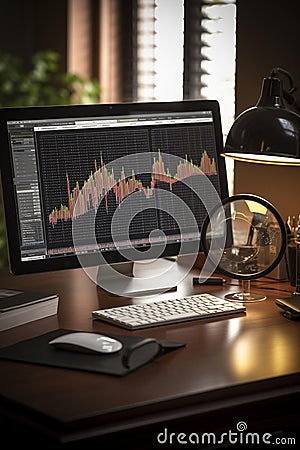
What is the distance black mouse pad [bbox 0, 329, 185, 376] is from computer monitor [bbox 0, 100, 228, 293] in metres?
0.36

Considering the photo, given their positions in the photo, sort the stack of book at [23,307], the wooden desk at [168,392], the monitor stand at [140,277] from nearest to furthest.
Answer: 1. the wooden desk at [168,392]
2. the stack of book at [23,307]
3. the monitor stand at [140,277]

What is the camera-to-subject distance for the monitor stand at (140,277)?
199cm

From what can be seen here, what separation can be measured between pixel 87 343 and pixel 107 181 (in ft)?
1.89

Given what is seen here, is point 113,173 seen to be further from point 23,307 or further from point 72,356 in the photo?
point 72,356

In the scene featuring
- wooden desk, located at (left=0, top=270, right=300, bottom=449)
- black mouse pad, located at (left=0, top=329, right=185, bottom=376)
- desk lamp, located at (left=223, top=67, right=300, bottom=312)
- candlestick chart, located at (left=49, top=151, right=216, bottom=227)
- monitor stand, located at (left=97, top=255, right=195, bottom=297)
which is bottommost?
A: wooden desk, located at (left=0, top=270, right=300, bottom=449)

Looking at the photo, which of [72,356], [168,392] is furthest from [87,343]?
[168,392]

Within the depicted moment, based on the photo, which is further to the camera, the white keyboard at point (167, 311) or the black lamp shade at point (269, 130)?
the black lamp shade at point (269, 130)

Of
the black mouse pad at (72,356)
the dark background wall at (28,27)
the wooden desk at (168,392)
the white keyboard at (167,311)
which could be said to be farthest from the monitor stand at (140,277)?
the dark background wall at (28,27)

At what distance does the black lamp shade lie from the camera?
1863mm

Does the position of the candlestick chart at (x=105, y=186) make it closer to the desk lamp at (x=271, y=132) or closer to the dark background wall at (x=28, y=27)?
the desk lamp at (x=271, y=132)

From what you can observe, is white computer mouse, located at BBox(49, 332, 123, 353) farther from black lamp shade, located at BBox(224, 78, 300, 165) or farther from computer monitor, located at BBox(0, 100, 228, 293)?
black lamp shade, located at BBox(224, 78, 300, 165)

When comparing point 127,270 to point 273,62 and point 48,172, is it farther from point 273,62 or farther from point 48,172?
point 273,62

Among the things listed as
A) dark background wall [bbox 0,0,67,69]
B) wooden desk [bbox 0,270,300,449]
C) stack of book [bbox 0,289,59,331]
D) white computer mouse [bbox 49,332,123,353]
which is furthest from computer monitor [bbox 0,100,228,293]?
dark background wall [bbox 0,0,67,69]

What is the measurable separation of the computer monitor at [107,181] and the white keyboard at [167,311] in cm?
21
